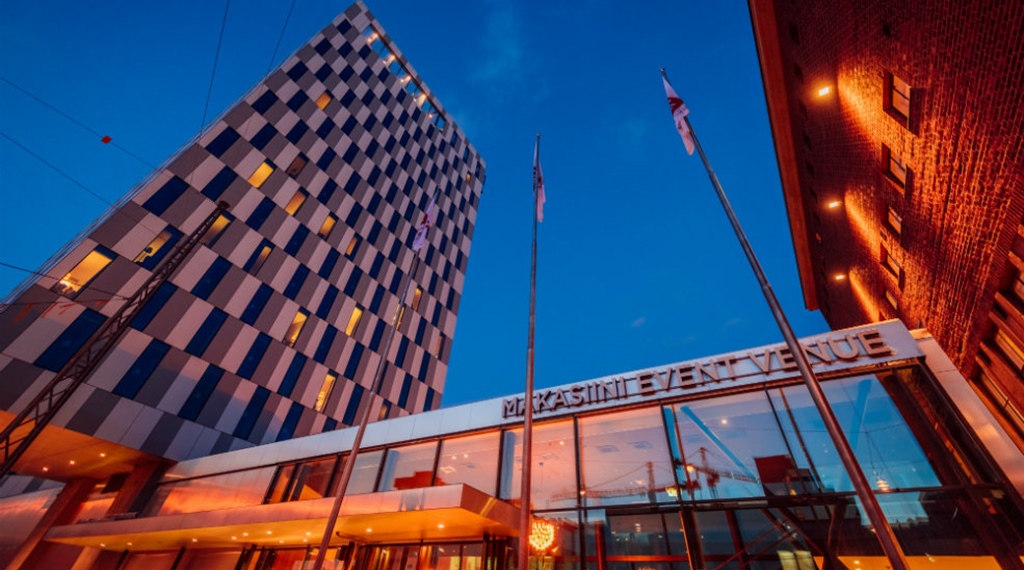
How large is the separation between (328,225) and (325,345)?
9.46 meters

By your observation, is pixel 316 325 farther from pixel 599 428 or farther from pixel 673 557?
pixel 673 557

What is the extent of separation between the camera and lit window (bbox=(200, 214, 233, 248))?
81.8 feet

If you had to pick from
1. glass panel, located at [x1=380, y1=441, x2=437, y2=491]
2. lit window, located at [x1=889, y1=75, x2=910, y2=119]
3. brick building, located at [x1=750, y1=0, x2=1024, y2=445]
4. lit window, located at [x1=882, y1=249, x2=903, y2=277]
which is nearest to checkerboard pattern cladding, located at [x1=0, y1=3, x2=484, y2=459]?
glass panel, located at [x1=380, y1=441, x2=437, y2=491]

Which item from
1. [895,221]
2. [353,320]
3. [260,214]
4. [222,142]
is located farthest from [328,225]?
[895,221]

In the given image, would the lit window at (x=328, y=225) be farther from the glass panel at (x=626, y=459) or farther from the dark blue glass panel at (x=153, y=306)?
the glass panel at (x=626, y=459)

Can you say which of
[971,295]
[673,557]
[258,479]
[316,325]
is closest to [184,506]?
[258,479]

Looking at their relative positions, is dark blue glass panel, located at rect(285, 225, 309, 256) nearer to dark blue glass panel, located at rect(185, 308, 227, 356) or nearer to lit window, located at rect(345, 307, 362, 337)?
lit window, located at rect(345, 307, 362, 337)

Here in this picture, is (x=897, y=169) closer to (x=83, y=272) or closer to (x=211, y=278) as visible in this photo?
(x=211, y=278)

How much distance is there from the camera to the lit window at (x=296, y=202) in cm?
2992

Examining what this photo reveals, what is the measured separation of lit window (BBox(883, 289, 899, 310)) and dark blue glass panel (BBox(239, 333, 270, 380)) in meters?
33.1

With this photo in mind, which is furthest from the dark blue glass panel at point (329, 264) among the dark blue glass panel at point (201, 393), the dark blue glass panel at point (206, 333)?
the dark blue glass panel at point (201, 393)

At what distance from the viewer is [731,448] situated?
1089cm

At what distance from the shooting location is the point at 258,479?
18.6 meters

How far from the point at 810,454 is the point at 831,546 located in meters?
1.92
